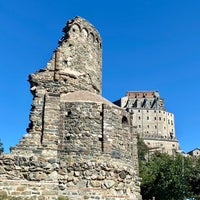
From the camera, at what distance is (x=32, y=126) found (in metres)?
12.3

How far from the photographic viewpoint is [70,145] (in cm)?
1209

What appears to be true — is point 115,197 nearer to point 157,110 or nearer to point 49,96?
point 49,96

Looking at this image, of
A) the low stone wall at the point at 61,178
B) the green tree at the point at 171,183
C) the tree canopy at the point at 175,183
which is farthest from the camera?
the green tree at the point at 171,183

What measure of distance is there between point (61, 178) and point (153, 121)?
102303 millimetres

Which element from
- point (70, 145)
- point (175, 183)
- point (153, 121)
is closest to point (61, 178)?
point (70, 145)

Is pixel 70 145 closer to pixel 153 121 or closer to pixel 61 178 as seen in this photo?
pixel 61 178

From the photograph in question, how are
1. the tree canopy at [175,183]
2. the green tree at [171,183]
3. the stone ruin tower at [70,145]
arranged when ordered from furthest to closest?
1. the green tree at [171,183]
2. the tree canopy at [175,183]
3. the stone ruin tower at [70,145]

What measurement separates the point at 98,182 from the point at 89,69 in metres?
5.53

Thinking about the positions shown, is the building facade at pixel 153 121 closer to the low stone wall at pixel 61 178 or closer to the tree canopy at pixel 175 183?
the tree canopy at pixel 175 183

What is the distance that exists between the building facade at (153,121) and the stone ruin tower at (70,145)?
3361 inches

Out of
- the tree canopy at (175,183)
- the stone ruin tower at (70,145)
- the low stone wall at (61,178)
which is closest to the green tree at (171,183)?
the tree canopy at (175,183)

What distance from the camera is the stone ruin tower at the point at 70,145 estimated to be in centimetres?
1134

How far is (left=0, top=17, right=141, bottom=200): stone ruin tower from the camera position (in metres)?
11.3

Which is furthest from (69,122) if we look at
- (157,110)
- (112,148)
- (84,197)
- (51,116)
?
(157,110)
